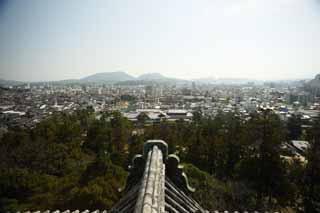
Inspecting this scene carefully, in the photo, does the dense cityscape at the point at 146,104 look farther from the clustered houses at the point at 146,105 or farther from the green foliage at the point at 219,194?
the green foliage at the point at 219,194

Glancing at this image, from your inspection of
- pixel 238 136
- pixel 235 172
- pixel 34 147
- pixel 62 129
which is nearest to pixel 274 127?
pixel 238 136

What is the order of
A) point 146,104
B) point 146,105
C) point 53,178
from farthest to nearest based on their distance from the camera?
point 146,104
point 146,105
point 53,178

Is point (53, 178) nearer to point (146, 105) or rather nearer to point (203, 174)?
point (203, 174)

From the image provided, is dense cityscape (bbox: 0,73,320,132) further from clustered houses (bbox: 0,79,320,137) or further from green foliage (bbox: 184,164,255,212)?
green foliage (bbox: 184,164,255,212)

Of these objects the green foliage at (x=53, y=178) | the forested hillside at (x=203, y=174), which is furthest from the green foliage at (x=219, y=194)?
the green foliage at (x=53, y=178)

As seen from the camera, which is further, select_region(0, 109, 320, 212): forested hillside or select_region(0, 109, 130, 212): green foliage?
select_region(0, 109, 320, 212): forested hillside

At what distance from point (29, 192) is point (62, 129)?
735 centimetres

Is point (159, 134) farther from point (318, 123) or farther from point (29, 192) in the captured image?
point (318, 123)

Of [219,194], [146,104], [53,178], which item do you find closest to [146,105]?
[146,104]

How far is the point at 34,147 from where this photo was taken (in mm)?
10297

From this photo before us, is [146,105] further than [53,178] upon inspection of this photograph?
Yes

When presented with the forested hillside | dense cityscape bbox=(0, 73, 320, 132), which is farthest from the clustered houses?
the forested hillside

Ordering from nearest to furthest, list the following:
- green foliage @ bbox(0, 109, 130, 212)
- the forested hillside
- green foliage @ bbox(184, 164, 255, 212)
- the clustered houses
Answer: green foliage @ bbox(0, 109, 130, 212) → the forested hillside → green foliage @ bbox(184, 164, 255, 212) → the clustered houses

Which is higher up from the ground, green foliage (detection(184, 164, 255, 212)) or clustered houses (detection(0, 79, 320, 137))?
green foliage (detection(184, 164, 255, 212))
